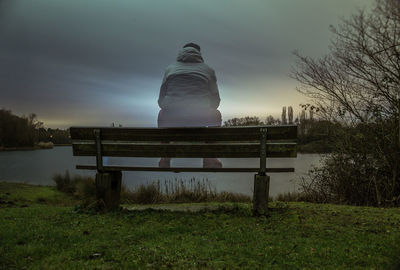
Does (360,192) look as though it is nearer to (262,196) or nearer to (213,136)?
(262,196)

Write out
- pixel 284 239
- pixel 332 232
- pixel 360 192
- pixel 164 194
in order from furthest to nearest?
1. pixel 164 194
2. pixel 360 192
3. pixel 332 232
4. pixel 284 239

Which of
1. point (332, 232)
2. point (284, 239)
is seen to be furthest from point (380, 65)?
point (284, 239)

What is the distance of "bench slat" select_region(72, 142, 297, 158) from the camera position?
3.56m

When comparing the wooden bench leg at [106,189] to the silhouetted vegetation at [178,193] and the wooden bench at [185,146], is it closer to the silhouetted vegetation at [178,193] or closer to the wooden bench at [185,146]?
the wooden bench at [185,146]

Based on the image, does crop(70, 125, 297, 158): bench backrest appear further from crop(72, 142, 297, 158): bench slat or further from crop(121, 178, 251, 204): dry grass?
crop(121, 178, 251, 204): dry grass

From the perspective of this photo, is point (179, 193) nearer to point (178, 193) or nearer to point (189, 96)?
point (178, 193)

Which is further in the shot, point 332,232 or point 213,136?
point 213,136

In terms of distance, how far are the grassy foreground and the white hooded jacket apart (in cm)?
286

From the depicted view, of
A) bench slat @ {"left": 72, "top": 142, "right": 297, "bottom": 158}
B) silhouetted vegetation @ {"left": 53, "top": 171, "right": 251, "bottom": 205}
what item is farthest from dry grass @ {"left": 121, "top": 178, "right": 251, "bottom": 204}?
bench slat @ {"left": 72, "top": 142, "right": 297, "bottom": 158}

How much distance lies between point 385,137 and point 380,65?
1.36 m

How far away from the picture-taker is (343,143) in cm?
608

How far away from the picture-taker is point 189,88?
625cm

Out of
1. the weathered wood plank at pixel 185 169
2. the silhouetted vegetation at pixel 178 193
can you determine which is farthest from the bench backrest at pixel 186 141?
the silhouetted vegetation at pixel 178 193

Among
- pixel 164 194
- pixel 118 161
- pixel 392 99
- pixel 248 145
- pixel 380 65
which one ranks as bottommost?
pixel 164 194
